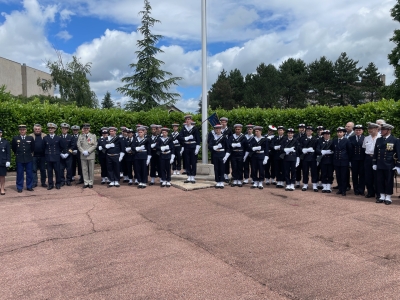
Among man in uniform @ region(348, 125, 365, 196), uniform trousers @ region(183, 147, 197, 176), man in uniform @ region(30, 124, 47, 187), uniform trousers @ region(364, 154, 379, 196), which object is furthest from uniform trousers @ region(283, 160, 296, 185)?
man in uniform @ region(30, 124, 47, 187)

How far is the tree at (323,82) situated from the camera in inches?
1761

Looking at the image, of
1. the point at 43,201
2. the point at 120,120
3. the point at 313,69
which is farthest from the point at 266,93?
the point at 43,201

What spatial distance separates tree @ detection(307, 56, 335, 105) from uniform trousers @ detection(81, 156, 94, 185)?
129 feet

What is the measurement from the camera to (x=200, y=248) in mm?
5262

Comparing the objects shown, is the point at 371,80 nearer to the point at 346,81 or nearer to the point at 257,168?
the point at 346,81

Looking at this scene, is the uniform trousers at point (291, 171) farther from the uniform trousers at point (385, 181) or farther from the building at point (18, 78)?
the building at point (18, 78)

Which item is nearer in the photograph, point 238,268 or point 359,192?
point 238,268

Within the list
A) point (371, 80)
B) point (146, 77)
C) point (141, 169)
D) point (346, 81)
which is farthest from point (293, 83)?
point (141, 169)

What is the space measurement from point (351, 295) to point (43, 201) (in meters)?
7.42

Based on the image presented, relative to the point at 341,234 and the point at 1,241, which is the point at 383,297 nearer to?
the point at 341,234

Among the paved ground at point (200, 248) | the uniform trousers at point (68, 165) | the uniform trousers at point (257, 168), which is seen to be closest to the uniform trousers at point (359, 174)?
the paved ground at point (200, 248)

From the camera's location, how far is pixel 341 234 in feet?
19.2

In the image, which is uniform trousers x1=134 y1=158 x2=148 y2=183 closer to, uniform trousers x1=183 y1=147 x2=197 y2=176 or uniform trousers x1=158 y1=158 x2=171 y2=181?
uniform trousers x1=158 y1=158 x2=171 y2=181

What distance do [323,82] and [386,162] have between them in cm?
3955
